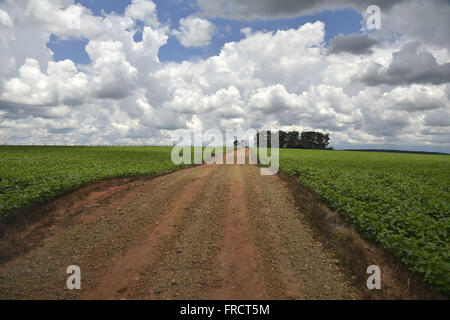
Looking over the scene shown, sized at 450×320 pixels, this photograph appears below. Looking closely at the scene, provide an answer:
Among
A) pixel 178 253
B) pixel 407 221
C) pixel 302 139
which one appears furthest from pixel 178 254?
pixel 302 139

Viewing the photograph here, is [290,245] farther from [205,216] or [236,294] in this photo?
[205,216]

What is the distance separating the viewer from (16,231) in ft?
32.3

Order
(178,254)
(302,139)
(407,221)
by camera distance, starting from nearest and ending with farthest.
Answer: (178,254)
(407,221)
(302,139)

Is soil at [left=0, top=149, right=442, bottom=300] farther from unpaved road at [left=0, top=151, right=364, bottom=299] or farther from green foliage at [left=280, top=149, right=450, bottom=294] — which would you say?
green foliage at [left=280, top=149, right=450, bottom=294]

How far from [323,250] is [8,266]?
34.2ft

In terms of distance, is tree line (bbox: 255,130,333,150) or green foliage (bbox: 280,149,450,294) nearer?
green foliage (bbox: 280,149,450,294)

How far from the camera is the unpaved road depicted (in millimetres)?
6773

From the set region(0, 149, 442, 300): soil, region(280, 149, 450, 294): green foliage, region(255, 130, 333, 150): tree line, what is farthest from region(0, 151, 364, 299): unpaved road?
region(255, 130, 333, 150): tree line

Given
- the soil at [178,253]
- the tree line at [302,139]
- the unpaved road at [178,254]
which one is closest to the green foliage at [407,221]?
the soil at [178,253]

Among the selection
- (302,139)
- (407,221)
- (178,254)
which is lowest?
(178,254)

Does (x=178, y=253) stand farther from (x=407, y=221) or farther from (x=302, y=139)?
(x=302, y=139)

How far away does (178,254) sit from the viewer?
8.54m

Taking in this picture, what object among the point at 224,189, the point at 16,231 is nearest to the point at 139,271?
the point at 16,231
